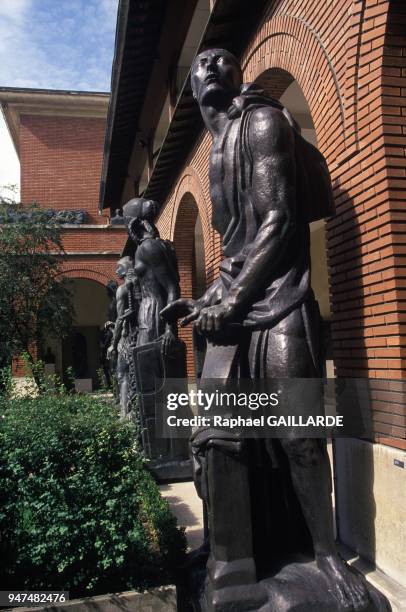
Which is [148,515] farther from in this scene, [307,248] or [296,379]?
[307,248]

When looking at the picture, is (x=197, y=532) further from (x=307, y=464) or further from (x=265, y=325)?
(x=265, y=325)

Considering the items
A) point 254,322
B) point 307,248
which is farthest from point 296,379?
point 307,248

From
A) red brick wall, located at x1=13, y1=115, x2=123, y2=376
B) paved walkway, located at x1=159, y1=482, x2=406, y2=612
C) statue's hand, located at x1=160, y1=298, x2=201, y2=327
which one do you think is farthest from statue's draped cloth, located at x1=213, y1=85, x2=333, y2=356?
red brick wall, located at x1=13, y1=115, x2=123, y2=376

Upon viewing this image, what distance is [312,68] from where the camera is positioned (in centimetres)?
425

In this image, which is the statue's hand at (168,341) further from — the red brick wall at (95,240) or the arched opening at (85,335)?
the arched opening at (85,335)

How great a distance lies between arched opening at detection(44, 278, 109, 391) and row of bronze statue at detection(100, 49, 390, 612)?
61.2 feet

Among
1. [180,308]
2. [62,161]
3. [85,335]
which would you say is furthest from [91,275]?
[180,308]

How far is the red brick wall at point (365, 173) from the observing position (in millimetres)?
3162

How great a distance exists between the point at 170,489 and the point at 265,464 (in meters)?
3.09

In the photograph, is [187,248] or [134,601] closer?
[134,601]

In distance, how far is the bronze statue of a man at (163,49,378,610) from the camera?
7.63ft

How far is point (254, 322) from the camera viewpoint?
2.41m

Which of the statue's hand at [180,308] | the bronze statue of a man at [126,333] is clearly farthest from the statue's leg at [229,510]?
the bronze statue of a man at [126,333]

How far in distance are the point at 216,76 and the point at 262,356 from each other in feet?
4.85
